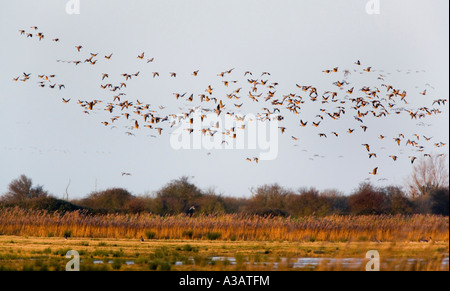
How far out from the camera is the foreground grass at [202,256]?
19469mm

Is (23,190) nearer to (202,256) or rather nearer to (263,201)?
(263,201)

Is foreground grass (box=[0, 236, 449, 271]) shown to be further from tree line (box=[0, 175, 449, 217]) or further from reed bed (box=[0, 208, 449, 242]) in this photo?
tree line (box=[0, 175, 449, 217])

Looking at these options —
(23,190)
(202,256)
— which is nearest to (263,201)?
(23,190)

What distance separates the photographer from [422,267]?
1952 centimetres

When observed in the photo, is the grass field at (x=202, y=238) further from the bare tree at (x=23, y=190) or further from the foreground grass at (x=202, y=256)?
the bare tree at (x=23, y=190)

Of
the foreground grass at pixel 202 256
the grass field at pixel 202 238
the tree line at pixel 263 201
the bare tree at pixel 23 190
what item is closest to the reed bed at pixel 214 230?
the grass field at pixel 202 238

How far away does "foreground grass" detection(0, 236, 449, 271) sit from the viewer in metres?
19.5

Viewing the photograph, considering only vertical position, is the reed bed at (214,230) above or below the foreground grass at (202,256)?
below

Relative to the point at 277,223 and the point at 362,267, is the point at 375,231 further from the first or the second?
the point at 362,267

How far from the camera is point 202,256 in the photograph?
77.0ft

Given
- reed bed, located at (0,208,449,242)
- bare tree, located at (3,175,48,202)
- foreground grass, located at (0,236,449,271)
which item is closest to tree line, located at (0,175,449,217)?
bare tree, located at (3,175,48,202)

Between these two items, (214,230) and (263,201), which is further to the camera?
(263,201)

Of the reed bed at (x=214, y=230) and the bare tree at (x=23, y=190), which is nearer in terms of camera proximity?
the reed bed at (x=214, y=230)
